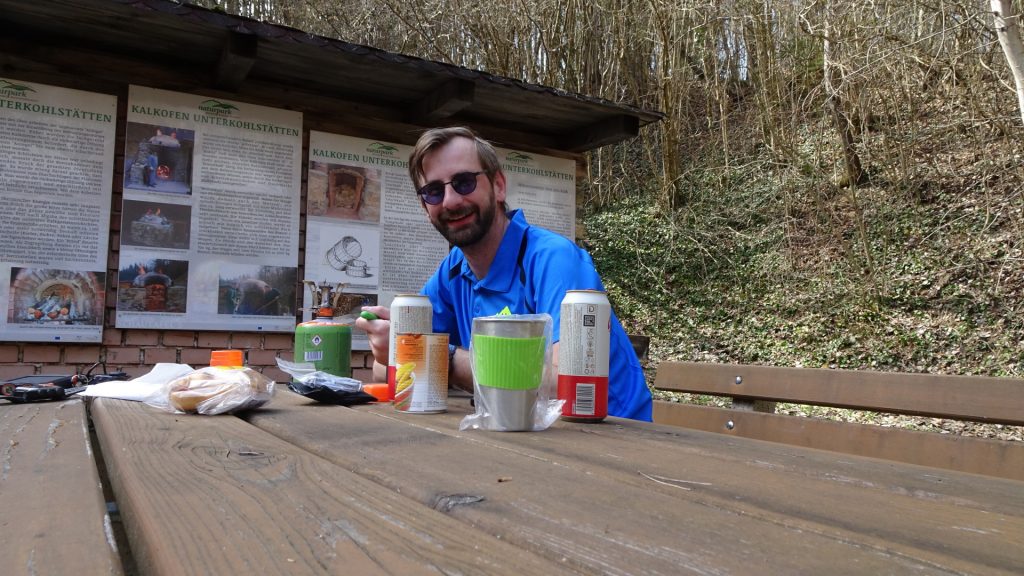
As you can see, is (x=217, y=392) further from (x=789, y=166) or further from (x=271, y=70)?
(x=789, y=166)

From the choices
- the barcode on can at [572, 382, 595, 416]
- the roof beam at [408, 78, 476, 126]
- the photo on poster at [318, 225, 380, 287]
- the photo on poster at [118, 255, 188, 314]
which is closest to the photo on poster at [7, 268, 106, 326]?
the photo on poster at [118, 255, 188, 314]

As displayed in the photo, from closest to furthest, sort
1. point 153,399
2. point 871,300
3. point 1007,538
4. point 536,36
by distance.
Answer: point 1007,538 → point 153,399 → point 871,300 → point 536,36

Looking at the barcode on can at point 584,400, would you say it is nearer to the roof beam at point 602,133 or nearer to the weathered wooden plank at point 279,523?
the weathered wooden plank at point 279,523

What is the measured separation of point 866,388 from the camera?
6.91 feet

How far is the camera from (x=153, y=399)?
201 cm

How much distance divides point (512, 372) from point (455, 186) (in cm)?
119

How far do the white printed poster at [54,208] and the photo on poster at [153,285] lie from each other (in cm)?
12

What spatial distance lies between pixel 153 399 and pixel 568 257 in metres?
1.34

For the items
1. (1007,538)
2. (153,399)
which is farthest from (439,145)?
(1007,538)

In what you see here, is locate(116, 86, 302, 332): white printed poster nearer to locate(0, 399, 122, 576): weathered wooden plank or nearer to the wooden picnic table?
locate(0, 399, 122, 576): weathered wooden plank

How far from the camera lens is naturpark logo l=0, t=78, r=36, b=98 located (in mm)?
3969

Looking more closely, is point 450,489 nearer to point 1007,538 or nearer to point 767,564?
point 767,564

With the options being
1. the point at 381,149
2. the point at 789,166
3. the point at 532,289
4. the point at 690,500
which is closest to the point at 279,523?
the point at 690,500

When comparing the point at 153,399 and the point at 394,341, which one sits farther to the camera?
the point at 153,399
